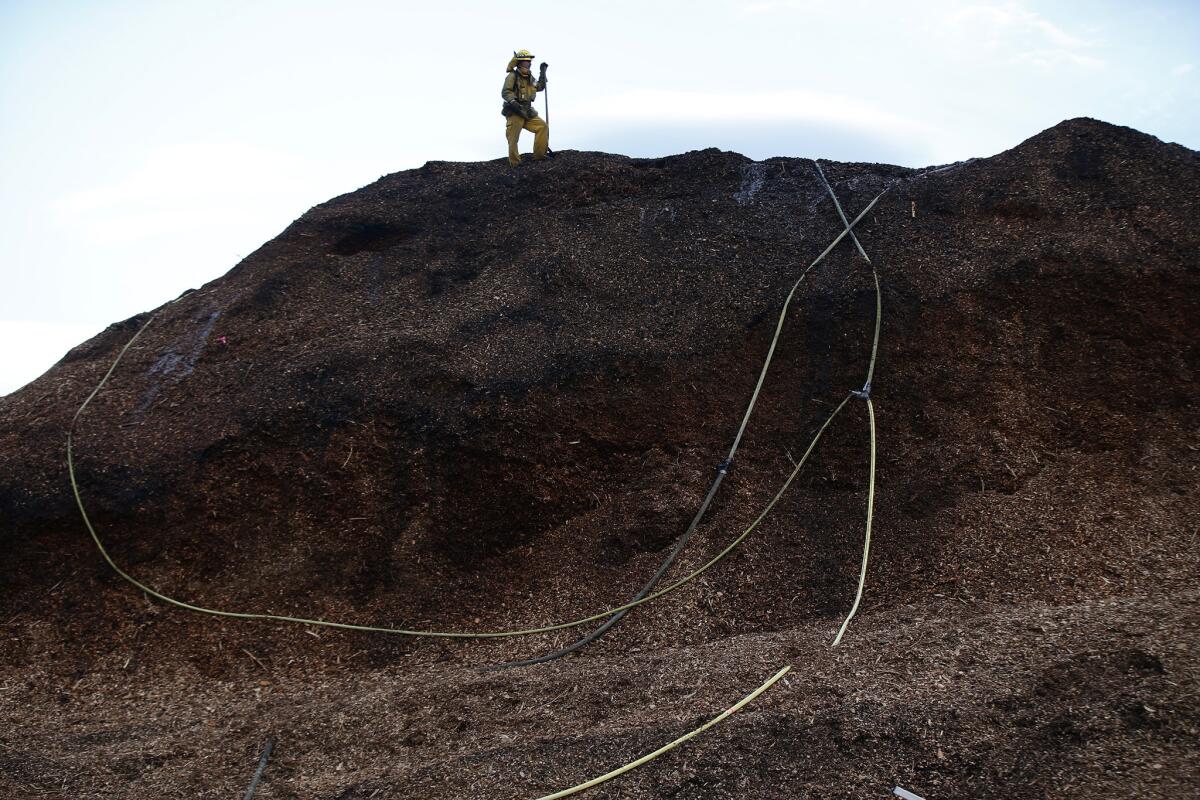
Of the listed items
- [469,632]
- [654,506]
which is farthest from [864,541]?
[469,632]

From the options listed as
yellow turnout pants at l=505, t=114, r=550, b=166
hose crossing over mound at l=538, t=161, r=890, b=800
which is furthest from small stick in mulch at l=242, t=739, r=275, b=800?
yellow turnout pants at l=505, t=114, r=550, b=166

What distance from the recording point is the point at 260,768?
15.4ft

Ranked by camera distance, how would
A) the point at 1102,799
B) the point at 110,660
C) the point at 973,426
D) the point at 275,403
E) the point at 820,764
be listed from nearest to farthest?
the point at 1102,799
the point at 820,764
the point at 110,660
the point at 973,426
the point at 275,403

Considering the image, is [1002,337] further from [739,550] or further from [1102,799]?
[1102,799]

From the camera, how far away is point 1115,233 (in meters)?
7.04

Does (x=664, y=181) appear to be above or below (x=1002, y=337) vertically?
above

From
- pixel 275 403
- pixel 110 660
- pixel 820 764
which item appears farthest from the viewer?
pixel 275 403

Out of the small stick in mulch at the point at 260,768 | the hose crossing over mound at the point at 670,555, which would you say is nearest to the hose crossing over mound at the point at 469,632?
the hose crossing over mound at the point at 670,555

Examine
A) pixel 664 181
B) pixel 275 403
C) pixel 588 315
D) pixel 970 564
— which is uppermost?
pixel 664 181

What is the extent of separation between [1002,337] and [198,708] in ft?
21.8

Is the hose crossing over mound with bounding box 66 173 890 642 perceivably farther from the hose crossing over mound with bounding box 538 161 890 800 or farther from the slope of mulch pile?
the hose crossing over mound with bounding box 538 161 890 800

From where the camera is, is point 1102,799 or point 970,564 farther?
point 970,564

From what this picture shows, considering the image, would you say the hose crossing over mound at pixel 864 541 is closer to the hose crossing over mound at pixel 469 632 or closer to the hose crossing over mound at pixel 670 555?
the hose crossing over mound at pixel 670 555

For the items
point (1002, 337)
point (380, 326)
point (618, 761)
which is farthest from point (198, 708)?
point (1002, 337)
